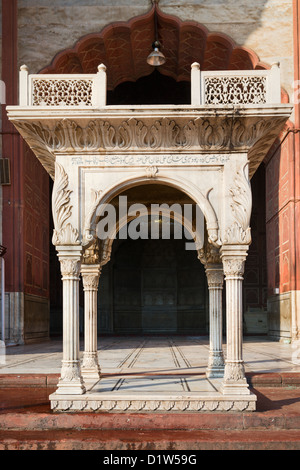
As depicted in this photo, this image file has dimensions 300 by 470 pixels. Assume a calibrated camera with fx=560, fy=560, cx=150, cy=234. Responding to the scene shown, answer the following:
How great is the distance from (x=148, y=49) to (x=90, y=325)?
8782 millimetres

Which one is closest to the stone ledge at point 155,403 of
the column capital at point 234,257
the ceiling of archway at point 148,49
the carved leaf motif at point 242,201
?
the column capital at point 234,257

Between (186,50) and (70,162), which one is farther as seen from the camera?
(186,50)

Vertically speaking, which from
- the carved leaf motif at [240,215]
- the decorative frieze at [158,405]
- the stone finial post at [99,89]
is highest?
the stone finial post at [99,89]

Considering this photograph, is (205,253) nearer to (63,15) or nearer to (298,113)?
(298,113)

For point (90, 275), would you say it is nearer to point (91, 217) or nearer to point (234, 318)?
point (91, 217)

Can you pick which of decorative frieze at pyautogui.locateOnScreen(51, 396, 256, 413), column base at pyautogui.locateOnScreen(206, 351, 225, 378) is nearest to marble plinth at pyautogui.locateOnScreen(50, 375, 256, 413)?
decorative frieze at pyautogui.locateOnScreen(51, 396, 256, 413)

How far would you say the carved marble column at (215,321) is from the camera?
20.7 feet

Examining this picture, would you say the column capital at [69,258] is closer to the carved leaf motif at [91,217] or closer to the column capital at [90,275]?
the carved leaf motif at [91,217]

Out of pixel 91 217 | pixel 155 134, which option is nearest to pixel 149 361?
pixel 91 217

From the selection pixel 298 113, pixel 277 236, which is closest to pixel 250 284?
pixel 277 236

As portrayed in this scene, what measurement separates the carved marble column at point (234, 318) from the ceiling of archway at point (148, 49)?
25.2 feet

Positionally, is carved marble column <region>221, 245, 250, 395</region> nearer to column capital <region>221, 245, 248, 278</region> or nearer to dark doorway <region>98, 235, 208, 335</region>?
column capital <region>221, 245, 248, 278</region>

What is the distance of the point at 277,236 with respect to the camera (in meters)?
12.4

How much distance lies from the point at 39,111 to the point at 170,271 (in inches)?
559
